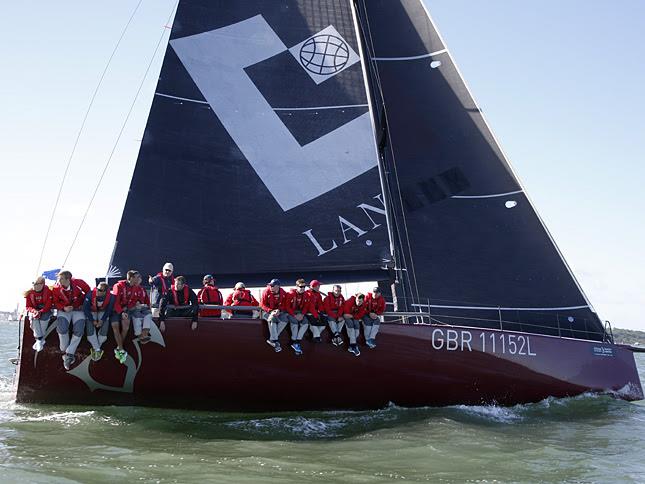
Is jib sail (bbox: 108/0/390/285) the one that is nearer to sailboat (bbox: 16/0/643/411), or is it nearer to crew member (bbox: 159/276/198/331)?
sailboat (bbox: 16/0/643/411)

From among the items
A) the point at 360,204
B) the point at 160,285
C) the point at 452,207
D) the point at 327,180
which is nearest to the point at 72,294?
the point at 160,285

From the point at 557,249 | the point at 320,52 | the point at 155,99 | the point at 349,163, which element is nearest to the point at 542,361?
the point at 557,249

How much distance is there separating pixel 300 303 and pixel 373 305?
103cm

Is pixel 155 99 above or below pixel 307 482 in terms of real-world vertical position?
above

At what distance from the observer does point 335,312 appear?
1056cm

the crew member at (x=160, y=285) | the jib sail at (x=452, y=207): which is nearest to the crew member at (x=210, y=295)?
the crew member at (x=160, y=285)

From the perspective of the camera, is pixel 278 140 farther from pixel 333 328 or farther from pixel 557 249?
pixel 557 249

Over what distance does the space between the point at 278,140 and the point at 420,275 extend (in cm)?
316

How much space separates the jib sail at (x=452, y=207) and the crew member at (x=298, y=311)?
95.5 inches

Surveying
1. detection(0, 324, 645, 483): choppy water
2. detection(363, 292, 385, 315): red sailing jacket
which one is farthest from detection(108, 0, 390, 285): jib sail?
detection(0, 324, 645, 483): choppy water

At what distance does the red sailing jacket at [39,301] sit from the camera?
957 centimetres

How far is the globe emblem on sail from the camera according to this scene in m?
12.7

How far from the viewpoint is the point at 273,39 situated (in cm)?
1280

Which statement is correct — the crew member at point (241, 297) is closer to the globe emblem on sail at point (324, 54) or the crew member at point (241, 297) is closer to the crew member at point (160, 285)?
the crew member at point (160, 285)
